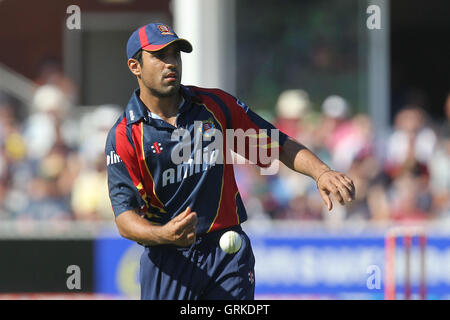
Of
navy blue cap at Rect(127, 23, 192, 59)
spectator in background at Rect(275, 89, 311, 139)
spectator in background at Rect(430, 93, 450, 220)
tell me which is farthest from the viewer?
spectator in background at Rect(275, 89, 311, 139)

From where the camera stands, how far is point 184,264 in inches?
222

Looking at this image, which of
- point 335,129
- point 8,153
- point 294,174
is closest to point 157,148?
point 294,174

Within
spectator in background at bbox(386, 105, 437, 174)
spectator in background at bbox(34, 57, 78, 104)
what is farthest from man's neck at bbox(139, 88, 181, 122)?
spectator in background at bbox(34, 57, 78, 104)

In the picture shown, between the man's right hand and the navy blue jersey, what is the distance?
1.63ft

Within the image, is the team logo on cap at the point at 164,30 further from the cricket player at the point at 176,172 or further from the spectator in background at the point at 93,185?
the spectator in background at the point at 93,185

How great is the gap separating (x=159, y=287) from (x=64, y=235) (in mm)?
5343

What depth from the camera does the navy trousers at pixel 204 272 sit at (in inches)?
221

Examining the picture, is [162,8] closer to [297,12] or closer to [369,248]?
[297,12]

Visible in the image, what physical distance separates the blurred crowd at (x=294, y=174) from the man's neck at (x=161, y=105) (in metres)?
5.58

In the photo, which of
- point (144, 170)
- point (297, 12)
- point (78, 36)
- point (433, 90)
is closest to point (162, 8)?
point (78, 36)

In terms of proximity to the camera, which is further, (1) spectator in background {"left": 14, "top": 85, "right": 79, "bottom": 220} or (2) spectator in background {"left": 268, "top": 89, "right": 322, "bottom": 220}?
(1) spectator in background {"left": 14, "top": 85, "right": 79, "bottom": 220}

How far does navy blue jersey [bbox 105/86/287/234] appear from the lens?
5527 mm

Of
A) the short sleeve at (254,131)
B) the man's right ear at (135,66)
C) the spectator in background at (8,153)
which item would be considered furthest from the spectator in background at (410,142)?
the man's right ear at (135,66)

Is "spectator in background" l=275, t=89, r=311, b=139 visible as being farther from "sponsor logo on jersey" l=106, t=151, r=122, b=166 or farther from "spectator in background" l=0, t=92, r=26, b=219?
"sponsor logo on jersey" l=106, t=151, r=122, b=166
